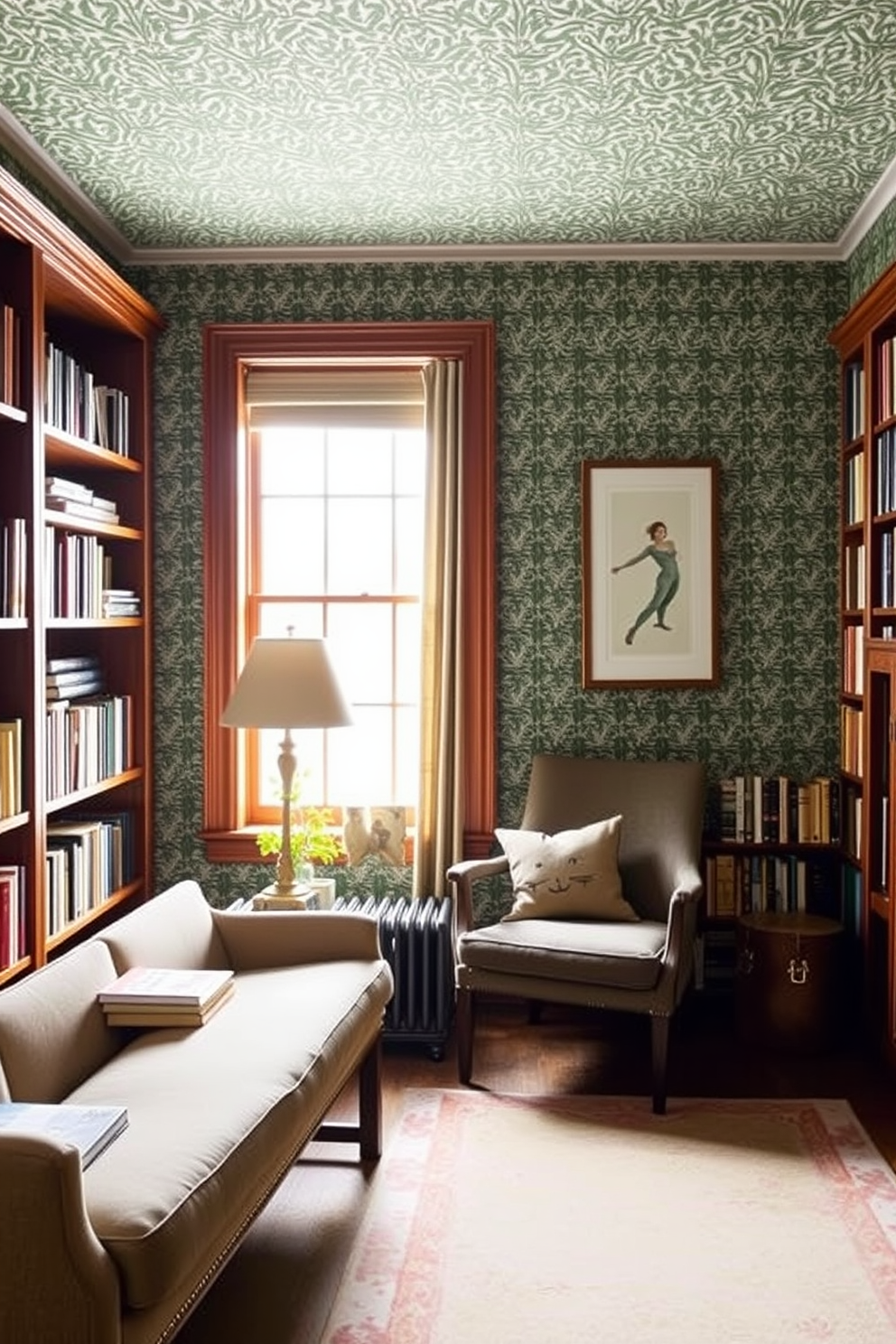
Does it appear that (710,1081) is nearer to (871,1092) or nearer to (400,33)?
(871,1092)

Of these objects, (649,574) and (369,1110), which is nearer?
(369,1110)

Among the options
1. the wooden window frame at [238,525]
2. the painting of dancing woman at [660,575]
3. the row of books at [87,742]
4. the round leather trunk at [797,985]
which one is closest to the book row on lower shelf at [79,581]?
the row of books at [87,742]

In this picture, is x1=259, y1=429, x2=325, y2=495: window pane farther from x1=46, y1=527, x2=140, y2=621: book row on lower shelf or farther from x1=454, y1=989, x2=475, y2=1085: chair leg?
x1=454, y1=989, x2=475, y2=1085: chair leg

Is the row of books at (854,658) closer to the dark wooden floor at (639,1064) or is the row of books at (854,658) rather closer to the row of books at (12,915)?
the dark wooden floor at (639,1064)

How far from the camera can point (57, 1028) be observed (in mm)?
2721

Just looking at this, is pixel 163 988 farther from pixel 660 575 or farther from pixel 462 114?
pixel 660 575

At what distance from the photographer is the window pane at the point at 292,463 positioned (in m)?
5.16

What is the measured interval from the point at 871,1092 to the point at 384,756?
227cm

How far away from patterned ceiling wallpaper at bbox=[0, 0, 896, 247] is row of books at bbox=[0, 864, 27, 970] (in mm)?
2254

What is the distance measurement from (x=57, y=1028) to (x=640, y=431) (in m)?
3.29

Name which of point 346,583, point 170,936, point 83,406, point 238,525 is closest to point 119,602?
point 238,525

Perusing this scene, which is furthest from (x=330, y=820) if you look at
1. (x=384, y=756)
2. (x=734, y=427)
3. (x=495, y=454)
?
(x=734, y=427)

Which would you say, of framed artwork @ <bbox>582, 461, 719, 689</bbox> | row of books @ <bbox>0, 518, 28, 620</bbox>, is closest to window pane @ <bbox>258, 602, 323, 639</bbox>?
framed artwork @ <bbox>582, 461, 719, 689</bbox>

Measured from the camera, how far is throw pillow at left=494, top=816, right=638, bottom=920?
170 inches
